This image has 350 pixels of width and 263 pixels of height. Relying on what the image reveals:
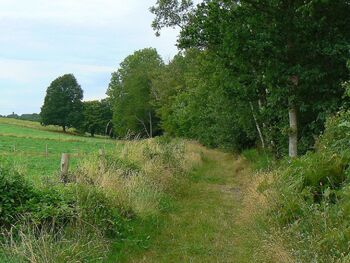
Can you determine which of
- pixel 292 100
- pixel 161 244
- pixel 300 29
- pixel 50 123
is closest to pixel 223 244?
pixel 161 244

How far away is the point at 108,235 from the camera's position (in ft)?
27.6

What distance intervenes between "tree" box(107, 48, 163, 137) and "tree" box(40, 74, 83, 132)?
20055 mm

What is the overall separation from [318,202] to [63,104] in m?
93.1

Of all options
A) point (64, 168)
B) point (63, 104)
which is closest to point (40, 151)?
point (64, 168)

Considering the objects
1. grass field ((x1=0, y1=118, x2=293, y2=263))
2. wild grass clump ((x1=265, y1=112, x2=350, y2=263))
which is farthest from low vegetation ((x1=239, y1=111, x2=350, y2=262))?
grass field ((x1=0, y1=118, x2=293, y2=263))

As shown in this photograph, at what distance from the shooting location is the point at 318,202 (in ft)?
27.3

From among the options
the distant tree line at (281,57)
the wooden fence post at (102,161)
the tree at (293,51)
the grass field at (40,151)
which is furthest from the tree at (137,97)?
the wooden fence post at (102,161)

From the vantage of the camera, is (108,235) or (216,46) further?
(216,46)

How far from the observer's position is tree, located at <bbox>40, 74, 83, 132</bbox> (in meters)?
95.2

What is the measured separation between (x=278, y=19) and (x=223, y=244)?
318 inches

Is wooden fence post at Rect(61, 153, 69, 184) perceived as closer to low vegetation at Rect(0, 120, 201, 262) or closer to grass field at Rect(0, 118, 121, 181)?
low vegetation at Rect(0, 120, 201, 262)

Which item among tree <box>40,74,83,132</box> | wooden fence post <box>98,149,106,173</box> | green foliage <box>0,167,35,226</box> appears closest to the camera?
green foliage <box>0,167,35,226</box>

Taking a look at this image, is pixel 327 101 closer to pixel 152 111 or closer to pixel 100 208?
pixel 100 208

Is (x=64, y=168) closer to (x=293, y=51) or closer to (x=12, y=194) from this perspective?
(x=12, y=194)
